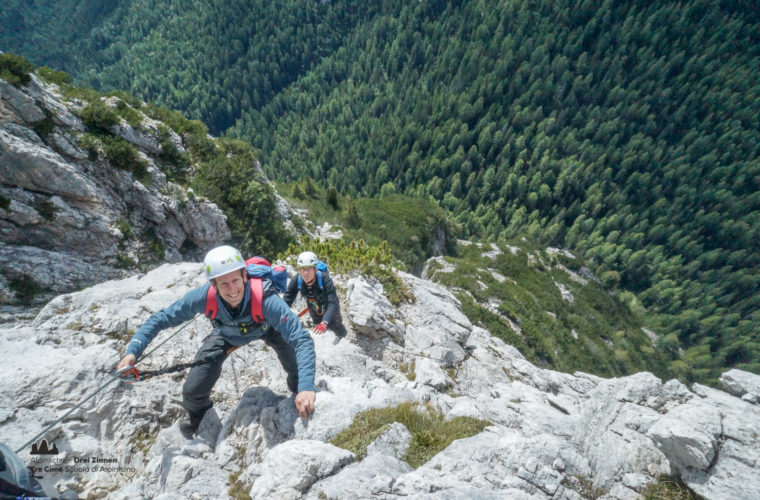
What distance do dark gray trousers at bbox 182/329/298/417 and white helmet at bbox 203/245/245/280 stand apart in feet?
6.05

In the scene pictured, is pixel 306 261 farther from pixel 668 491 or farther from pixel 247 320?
pixel 668 491

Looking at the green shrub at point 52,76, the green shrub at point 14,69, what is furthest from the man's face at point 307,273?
the green shrub at point 52,76

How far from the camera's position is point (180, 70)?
6993 inches

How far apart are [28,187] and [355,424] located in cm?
1775

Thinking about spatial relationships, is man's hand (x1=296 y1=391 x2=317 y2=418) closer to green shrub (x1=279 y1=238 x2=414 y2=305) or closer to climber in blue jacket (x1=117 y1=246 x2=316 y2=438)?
climber in blue jacket (x1=117 y1=246 x2=316 y2=438)

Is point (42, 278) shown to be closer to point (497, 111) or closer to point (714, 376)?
point (714, 376)

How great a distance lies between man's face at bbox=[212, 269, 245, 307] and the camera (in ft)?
18.3

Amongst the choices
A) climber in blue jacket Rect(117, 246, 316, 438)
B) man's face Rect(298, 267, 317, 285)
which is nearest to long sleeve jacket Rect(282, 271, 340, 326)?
man's face Rect(298, 267, 317, 285)

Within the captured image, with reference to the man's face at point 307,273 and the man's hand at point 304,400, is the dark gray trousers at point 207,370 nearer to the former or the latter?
the man's hand at point 304,400

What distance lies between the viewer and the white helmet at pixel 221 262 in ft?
17.9

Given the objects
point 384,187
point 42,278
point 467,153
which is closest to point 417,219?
point 384,187

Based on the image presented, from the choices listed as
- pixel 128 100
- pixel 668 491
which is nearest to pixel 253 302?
Answer: pixel 668 491

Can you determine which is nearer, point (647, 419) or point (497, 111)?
point (647, 419)

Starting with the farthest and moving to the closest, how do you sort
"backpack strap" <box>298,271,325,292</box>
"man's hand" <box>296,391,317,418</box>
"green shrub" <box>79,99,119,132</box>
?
"green shrub" <box>79,99,119,132</box>
"backpack strap" <box>298,271,325,292</box>
"man's hand" <box>296,391,317,418</box>
